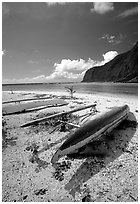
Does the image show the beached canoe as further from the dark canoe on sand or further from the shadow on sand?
the dark canoe on sand

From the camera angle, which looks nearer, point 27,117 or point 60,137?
point 60,137

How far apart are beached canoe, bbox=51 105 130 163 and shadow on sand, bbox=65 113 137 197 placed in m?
0.59

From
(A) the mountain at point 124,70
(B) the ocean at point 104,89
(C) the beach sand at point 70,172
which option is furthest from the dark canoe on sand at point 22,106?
(A) the mountain at point 124,70

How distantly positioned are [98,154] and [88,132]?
3.30 feet

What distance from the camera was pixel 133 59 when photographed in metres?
138

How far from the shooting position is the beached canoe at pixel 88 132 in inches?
187

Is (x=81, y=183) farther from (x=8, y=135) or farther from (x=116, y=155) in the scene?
(x=8, y=135)

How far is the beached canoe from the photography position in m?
4.74

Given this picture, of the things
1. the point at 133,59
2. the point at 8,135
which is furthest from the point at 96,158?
the point at 133,59

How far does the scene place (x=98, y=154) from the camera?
17.6 ft

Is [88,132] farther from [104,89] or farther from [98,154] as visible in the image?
[104,89]

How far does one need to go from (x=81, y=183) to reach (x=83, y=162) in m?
0.89

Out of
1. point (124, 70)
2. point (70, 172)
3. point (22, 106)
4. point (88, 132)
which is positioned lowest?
point (70, 172)

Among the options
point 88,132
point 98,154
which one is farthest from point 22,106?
point 98,154
